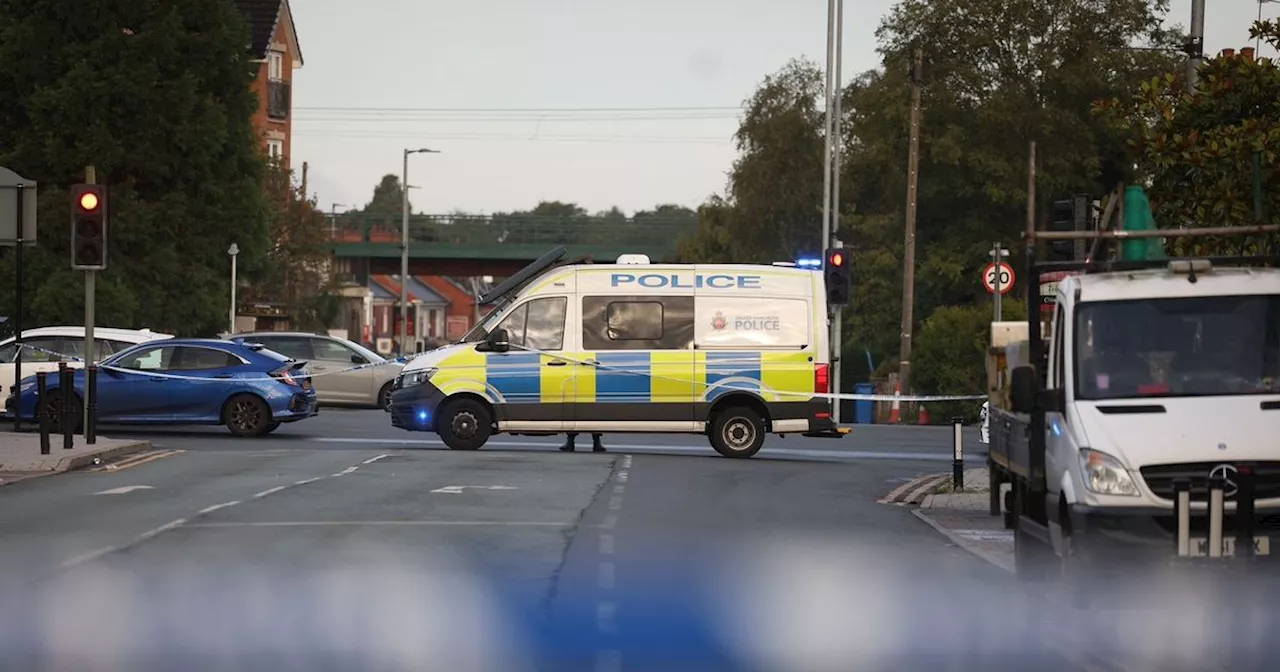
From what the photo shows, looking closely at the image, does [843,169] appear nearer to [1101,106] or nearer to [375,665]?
[1101,106]

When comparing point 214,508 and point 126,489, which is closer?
point 214,508

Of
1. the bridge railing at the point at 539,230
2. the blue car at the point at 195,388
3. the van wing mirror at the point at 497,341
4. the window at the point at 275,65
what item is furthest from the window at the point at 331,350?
the bridge railing at the point at 539,230

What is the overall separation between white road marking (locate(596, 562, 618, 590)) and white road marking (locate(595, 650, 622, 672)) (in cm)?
261

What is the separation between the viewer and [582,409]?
1038 inches

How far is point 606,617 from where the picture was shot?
11.1 metres

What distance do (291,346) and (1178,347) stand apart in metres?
28.5

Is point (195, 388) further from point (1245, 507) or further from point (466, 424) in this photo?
point (1245, 507)

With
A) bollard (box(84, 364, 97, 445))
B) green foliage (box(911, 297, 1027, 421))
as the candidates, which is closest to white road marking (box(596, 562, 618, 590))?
bollard (box(84, 364, 97, 445))

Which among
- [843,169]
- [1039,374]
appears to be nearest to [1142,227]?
[1039,374]

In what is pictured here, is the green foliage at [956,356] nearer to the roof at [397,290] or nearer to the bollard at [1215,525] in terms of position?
the bollard at [1215,525]

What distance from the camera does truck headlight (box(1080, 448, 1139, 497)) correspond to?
11.5m

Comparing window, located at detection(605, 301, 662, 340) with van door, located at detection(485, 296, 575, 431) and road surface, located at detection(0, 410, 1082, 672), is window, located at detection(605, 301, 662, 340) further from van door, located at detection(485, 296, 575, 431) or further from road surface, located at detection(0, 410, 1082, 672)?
road surface, located at detection(0, 410, 1082, 672)

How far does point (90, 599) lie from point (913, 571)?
18.1ft

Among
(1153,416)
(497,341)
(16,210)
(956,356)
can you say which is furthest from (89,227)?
(956,356)
